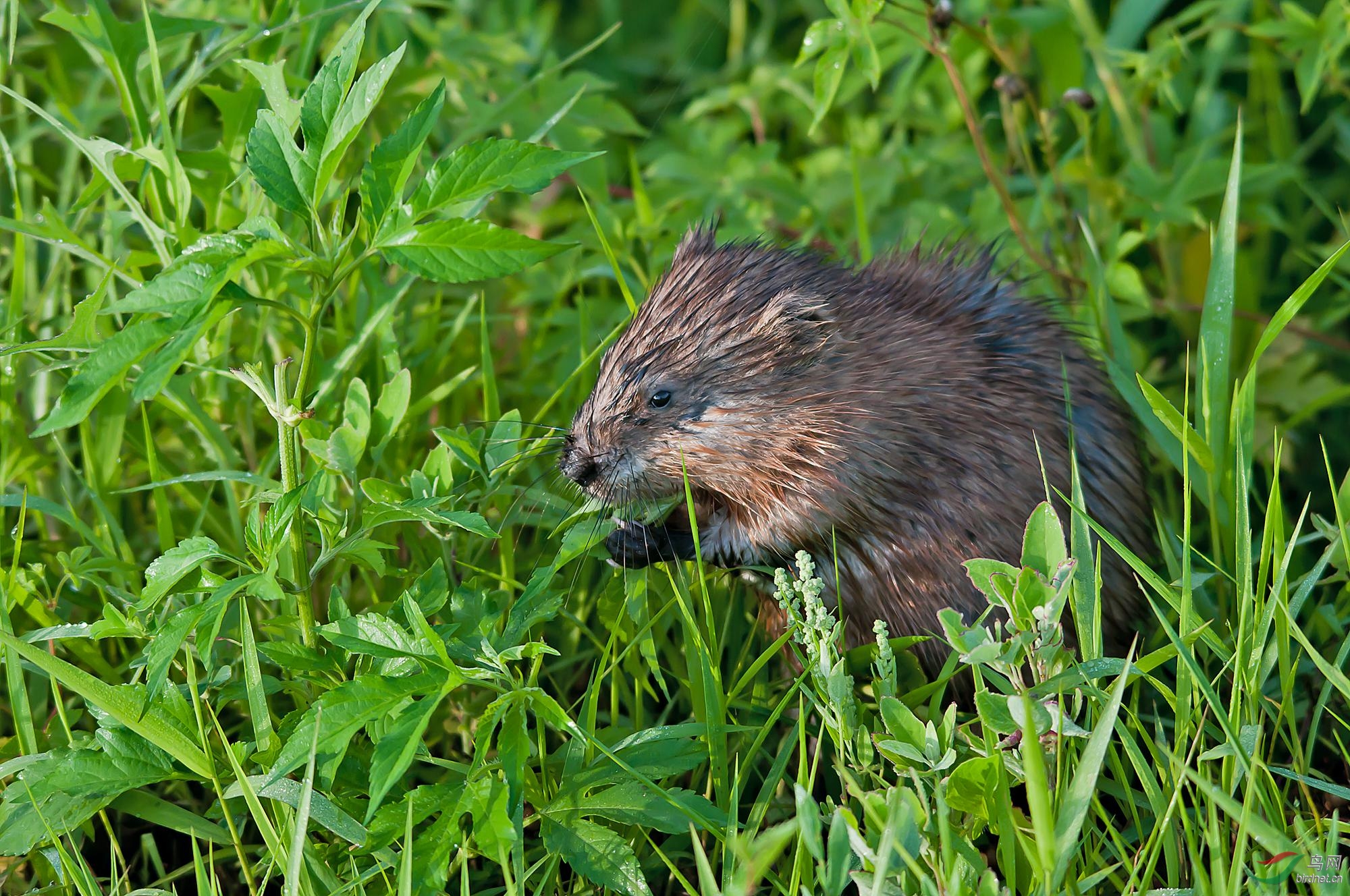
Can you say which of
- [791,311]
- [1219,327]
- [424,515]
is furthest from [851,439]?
[424,515]

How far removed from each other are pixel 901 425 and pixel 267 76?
1.54 metres

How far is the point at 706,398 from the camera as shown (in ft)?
9.80

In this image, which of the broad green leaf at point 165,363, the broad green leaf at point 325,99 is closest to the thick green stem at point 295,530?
the broad green leaf at point 165,363

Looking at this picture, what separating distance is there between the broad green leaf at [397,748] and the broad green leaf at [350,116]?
893 mm

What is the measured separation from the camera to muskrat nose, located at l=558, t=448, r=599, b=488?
2.99 metres

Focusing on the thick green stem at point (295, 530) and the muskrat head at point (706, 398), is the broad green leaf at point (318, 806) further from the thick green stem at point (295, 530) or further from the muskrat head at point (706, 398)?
the muskrat head at point (706, 398)

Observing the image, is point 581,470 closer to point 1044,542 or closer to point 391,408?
point 391,408

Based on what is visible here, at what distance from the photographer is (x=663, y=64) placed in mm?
5844

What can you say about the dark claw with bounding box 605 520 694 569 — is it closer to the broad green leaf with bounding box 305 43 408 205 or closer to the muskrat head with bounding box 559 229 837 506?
the muskrat head with bounding box 559 229 837 506

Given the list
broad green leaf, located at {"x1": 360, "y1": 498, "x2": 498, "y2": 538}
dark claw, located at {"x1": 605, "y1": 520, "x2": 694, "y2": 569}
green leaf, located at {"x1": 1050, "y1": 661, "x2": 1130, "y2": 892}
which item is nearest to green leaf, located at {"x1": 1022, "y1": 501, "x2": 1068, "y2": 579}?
green leaf, located at {"x1": 1050, "y1": 661, "x2": 1130, "y2": 892}

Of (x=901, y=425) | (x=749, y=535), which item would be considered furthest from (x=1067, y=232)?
(x=749, y=535)

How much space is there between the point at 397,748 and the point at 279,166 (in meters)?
1.03

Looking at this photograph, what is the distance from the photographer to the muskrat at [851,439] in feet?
9.45

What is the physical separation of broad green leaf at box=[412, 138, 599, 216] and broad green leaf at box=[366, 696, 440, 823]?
854 millimetres
